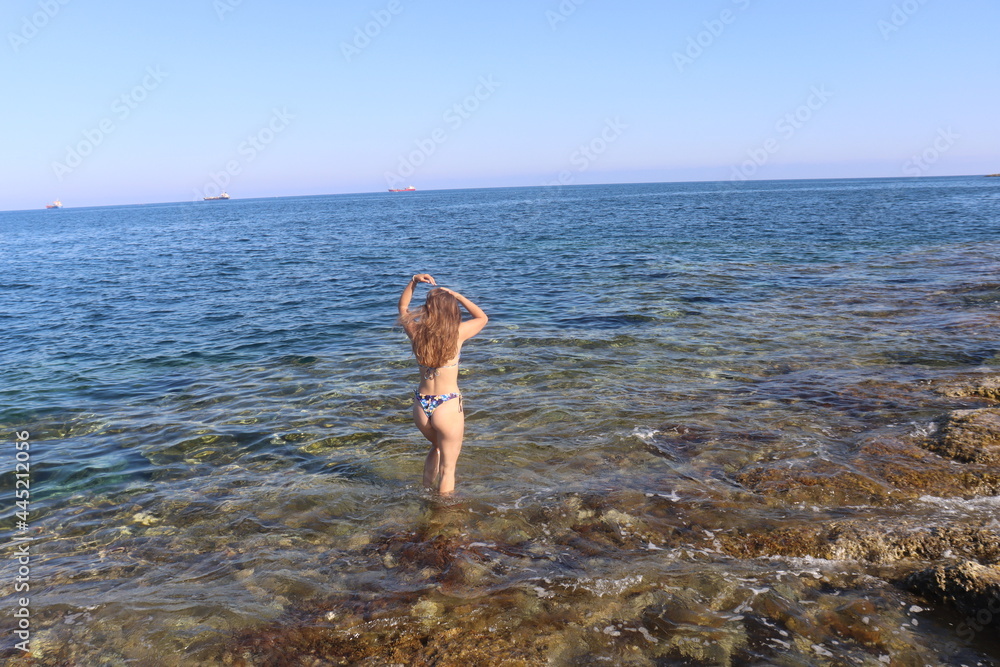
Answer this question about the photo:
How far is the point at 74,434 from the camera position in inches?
375

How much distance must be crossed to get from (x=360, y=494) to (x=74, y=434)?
5.72 metres

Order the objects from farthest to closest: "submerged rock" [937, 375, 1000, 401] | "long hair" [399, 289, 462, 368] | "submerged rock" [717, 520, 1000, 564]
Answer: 1. "submerged rock" [937, 375, 1000, 401]
2. "long hair" [399, 289, 462, 368]
3. "submerged rock" [717, 520, 1000, 564]

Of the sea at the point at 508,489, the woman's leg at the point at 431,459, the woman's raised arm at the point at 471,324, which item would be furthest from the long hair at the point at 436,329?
the sea at the point at 508,489

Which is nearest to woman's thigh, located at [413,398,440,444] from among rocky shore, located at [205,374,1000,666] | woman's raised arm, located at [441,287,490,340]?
woman's raised arm, located at [441,287,490,340]

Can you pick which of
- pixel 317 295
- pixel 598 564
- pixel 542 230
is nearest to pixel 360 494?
pixel 598 564

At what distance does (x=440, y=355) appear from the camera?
20.0 feet

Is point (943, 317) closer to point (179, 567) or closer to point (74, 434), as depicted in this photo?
point (179, 567)

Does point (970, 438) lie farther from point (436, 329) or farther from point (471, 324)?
point (436, 329)

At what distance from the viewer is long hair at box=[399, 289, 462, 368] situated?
6016mm

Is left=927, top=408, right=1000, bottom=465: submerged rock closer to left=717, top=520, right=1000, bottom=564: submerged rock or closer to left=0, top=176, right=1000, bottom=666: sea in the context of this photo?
left=0, top=176, right=1000, bottom=666: sea

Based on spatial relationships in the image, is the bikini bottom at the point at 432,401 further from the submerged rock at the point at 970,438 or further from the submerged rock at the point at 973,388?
the submerged rock at the point at 973,388

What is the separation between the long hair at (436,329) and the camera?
237 inches

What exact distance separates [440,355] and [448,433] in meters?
0.93

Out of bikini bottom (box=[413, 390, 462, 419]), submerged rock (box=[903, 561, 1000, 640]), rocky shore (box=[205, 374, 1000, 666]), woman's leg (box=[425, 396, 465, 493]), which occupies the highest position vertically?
bikini bottom (box=[413, 390, 462, 419])
